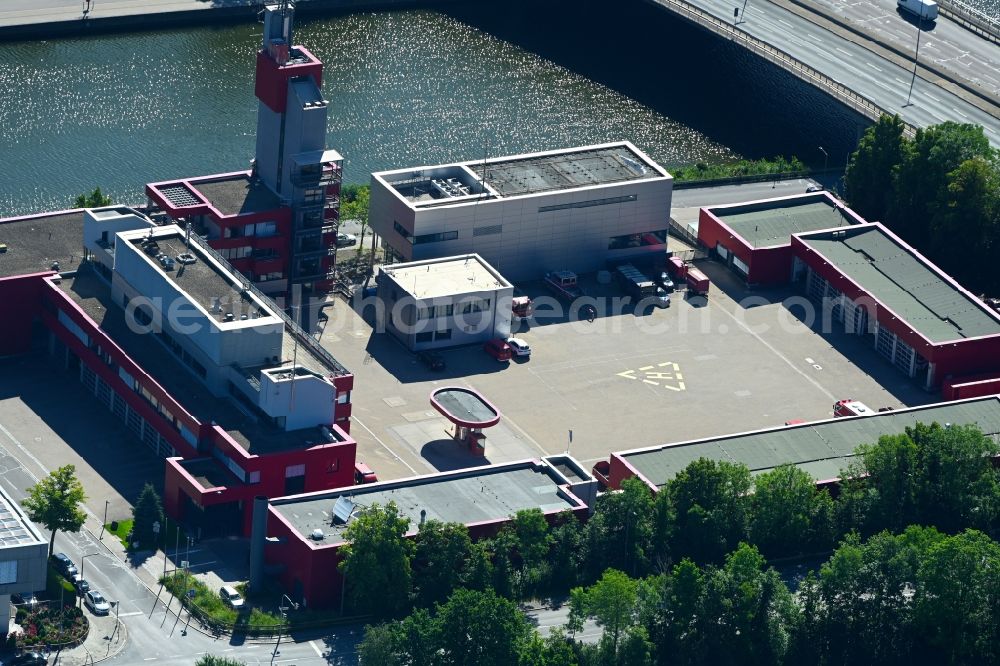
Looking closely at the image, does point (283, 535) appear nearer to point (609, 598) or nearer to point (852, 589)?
point (609, 598)

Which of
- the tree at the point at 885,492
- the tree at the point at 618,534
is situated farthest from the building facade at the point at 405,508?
the tree at the point at 885,492

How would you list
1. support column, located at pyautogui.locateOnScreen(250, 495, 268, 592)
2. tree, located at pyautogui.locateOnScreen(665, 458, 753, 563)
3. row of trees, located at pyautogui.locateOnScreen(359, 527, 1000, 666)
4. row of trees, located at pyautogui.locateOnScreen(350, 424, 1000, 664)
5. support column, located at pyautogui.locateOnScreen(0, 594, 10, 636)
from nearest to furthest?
row of trees, located at pyautogui.locateOnScreen(359, 527, 1000, 666)
support column, located at pyautogui.locateOnScreen(0, 594, 10, 636)
row of trees, located at pyautogui.locateOnScreen(350, 424, 1000, 664)
support column, located at pyautogui.locateOnScreen(250, 495, 268, 592)
tree, located at pyautogui.locateOnScreen(665, 458, 753, 563)

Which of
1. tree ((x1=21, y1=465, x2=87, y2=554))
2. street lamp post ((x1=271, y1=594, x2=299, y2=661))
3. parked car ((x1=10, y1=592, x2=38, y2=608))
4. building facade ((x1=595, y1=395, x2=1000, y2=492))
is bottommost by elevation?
street lamp post ((x1=271, y1=594, x2=299, y2=661))

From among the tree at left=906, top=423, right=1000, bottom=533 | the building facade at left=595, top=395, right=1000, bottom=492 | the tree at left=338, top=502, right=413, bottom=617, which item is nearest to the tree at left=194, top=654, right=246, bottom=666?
the tree at left=338, top=502, right=413, bottom=617

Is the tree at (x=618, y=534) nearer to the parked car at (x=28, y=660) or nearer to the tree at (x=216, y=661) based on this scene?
the tree at (x=216, y=661)

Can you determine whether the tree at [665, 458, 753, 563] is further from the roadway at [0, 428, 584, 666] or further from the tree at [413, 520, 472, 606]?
the tree at [413, 520, 472, 606]

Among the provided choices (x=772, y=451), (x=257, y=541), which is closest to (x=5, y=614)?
(x=257, y=541)

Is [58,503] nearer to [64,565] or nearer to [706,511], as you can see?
Result: [64,565]
